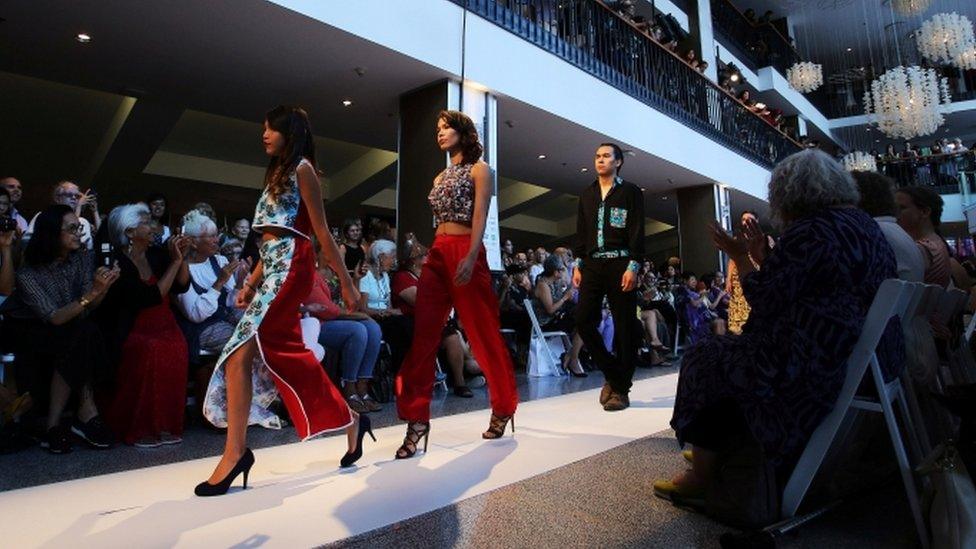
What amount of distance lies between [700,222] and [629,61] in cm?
406

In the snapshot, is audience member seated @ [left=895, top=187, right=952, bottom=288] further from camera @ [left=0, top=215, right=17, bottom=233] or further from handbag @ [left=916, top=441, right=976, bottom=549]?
camera @ [left=0, top=215, right=17, bottom=233]

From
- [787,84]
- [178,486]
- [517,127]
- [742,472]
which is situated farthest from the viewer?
[787,84]

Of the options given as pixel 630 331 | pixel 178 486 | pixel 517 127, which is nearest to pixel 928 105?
pixel 517 127

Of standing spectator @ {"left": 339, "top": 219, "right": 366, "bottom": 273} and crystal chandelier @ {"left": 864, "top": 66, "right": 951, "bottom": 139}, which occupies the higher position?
crystal chandelier @ {"left": 864, "top": 66, "right": 951, "bottom": 139}

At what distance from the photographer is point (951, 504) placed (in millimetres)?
1319

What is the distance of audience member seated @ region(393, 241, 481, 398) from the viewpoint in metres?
4.55

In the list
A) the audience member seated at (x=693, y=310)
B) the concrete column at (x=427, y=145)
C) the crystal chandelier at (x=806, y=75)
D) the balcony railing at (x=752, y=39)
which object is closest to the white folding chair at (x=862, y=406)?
the concrete column at (x=427, y=145)

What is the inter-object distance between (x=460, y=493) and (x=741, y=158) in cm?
1185

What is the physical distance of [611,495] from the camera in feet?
6.31

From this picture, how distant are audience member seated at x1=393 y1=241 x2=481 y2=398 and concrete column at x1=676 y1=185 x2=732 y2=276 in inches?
314

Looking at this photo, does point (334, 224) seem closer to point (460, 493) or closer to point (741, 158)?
point (741, 158)

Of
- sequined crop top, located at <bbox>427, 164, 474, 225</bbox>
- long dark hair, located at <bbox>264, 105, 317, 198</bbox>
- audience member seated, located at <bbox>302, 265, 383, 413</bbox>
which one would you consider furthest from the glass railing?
long dark hair, located at <bbox>264, 105, 317, 198</bbox>

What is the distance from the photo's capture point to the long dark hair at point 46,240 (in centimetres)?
290

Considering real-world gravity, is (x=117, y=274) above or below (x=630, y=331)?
above
